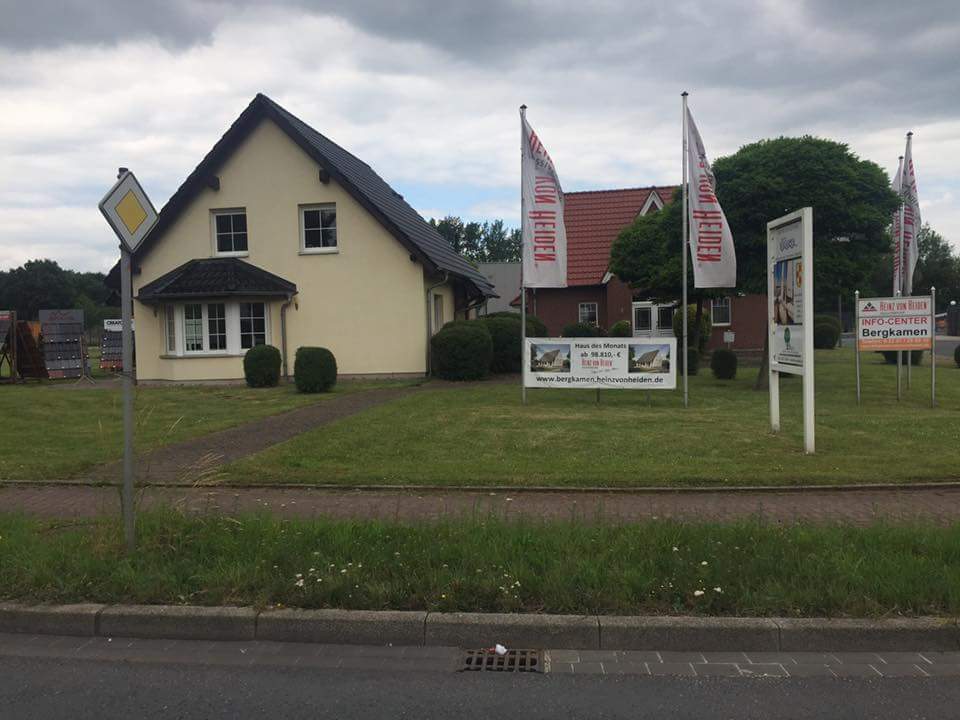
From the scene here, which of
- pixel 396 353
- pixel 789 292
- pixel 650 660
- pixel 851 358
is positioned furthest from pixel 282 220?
pixel 851 358

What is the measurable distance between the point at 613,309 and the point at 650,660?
32.5 meters

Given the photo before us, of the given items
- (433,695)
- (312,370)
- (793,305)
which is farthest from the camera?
(312,370)

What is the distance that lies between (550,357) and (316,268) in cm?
926

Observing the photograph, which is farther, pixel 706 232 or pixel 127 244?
pixel 706 232

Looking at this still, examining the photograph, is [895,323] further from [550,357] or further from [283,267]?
[283,267]

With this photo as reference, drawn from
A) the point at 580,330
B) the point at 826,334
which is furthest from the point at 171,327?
the point at 826,334

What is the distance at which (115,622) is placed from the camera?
481 cm

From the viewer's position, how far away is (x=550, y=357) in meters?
15.1

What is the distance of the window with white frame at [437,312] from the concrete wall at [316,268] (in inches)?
89.9

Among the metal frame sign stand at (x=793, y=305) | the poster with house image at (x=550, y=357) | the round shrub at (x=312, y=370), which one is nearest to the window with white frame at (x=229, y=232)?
the round shrub at (x=312, y=370)

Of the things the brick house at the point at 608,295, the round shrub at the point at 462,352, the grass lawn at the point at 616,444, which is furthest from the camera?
the brick house at the point at 608,295

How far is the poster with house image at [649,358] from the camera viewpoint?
48.2ft

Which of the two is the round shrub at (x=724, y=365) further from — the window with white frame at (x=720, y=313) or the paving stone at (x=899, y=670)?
the paving stone at (x=899, y=670)

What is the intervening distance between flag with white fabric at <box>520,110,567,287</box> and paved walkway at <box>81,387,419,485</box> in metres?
4.16
